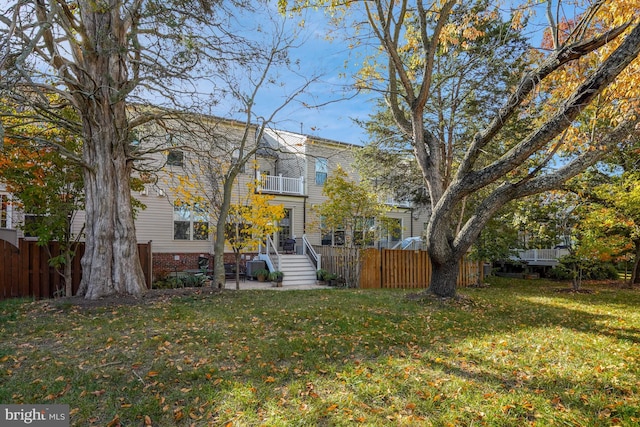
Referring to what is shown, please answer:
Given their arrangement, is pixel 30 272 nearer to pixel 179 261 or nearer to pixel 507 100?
pixel 179 261

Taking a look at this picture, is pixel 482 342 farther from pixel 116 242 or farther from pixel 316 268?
pixel 316 268

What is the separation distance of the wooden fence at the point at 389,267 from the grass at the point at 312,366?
615cm

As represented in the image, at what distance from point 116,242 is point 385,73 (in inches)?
343

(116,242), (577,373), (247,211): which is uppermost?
(247,211)

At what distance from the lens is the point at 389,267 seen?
43.7ft

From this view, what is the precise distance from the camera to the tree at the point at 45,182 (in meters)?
7.55

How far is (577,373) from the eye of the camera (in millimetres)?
4055

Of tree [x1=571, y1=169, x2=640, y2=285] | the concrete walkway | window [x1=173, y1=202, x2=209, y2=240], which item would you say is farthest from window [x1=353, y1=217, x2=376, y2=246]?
window [x1=173, y1=202, x2=209, y2=240]

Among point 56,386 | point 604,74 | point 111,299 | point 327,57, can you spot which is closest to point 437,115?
point 327,57

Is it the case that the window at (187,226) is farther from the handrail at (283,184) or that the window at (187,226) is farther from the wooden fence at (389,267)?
the wooden fence at (389,267)

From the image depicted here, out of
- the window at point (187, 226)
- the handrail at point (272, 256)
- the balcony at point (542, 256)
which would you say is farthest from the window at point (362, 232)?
the balcony at point (542, 256)

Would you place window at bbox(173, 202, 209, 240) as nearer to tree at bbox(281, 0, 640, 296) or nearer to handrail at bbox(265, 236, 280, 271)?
handrail at bbox(265, 236, 280, 271)

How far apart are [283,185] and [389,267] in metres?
7.25

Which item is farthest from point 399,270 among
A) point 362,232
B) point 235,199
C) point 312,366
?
point 312,366
